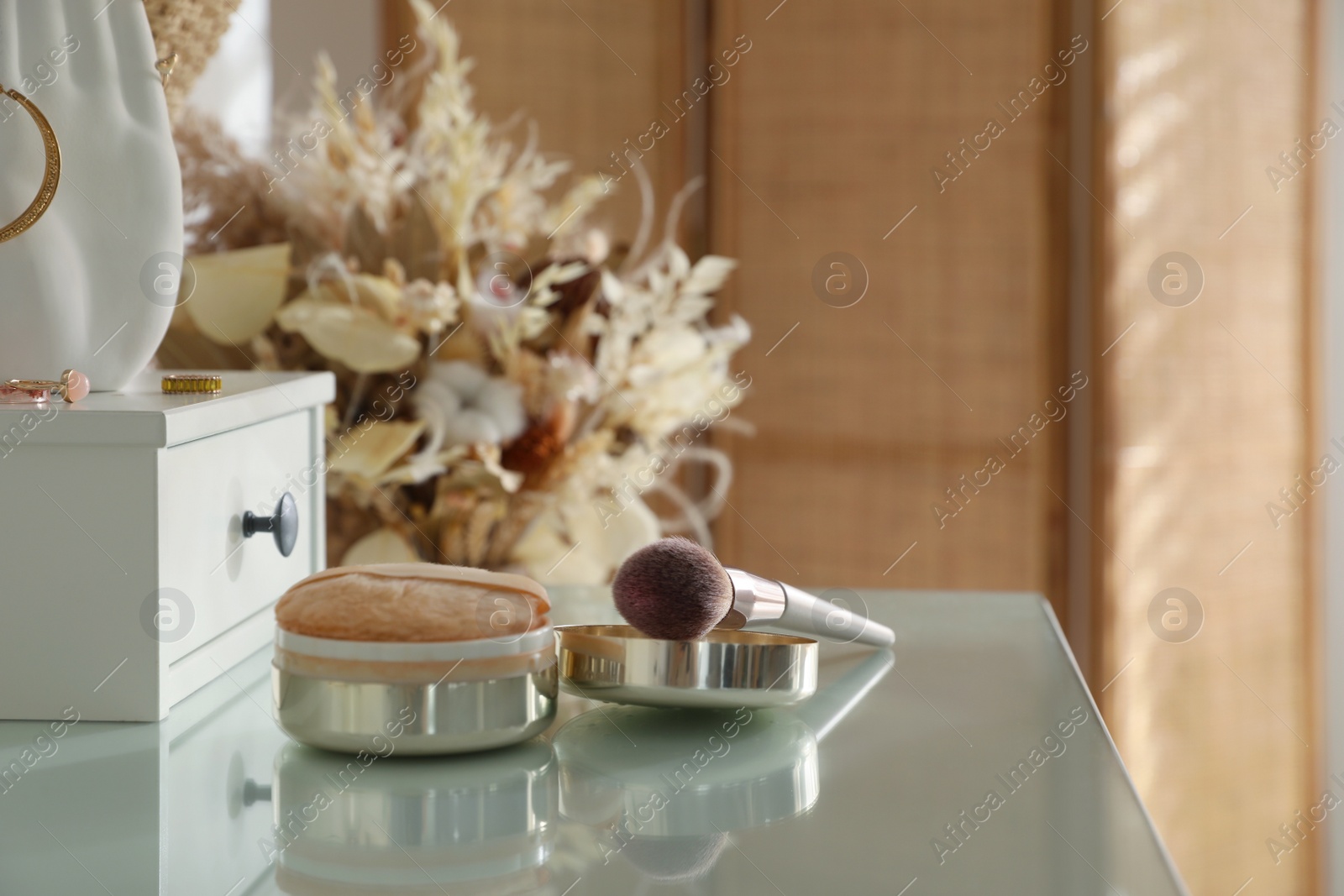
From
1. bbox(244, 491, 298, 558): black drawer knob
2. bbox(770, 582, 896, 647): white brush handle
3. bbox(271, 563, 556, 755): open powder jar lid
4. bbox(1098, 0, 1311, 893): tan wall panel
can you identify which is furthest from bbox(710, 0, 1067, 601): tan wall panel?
bbox(271, 563, 556, 755): open powder jar lid

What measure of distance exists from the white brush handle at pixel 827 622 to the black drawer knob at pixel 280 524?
238 mm

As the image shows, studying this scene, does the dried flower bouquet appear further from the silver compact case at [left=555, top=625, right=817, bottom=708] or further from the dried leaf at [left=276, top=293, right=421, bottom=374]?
the silver compact case at [left=555, top=625, right=817, bottom=708]

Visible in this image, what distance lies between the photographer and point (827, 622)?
1.88 ft

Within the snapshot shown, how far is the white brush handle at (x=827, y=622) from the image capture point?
21.4 inches

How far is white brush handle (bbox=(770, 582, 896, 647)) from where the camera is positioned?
0.54 metres

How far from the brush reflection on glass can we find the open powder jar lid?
0.12 feet

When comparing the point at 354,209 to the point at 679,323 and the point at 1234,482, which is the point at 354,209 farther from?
the point at 1234,482

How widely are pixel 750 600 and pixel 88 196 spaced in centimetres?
35

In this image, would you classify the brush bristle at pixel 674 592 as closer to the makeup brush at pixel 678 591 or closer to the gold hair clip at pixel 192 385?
the makeup brush at pixel 678 591

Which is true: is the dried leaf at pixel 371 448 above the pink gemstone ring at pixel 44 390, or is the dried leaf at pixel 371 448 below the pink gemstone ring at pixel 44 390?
below

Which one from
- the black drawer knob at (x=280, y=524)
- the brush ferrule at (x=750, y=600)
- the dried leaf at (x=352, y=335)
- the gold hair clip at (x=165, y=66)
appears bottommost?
the brush ferrule at (x=750, y=600)

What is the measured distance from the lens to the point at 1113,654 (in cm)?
143

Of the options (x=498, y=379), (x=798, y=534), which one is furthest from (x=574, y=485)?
(x=798, y=534)

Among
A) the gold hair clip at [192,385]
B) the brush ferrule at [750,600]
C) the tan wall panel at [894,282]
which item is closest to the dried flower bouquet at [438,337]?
the gold hair clip at [192,385]
